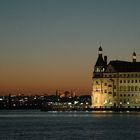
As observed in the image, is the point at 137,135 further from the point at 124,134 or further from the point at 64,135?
the point at 64,135

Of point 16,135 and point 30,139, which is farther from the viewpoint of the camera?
point 16,135

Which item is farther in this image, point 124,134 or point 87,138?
point 124,134

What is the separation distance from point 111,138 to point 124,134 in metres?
6.59

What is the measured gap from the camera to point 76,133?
307ft

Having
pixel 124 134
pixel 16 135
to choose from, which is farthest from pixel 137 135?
pixel 16 135

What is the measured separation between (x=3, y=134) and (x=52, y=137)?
8154mm

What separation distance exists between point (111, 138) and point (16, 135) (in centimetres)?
1329

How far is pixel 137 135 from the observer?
8844 cm

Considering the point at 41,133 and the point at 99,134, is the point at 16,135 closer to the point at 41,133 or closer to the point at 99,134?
the point at 41,133

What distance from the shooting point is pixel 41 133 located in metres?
93.9

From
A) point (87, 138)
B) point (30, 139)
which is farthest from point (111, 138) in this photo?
point (30, 139)

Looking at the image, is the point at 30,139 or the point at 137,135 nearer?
the point at 30,139

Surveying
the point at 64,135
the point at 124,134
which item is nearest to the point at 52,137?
the point at 64,135

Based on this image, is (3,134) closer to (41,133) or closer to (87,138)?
(41,133)
